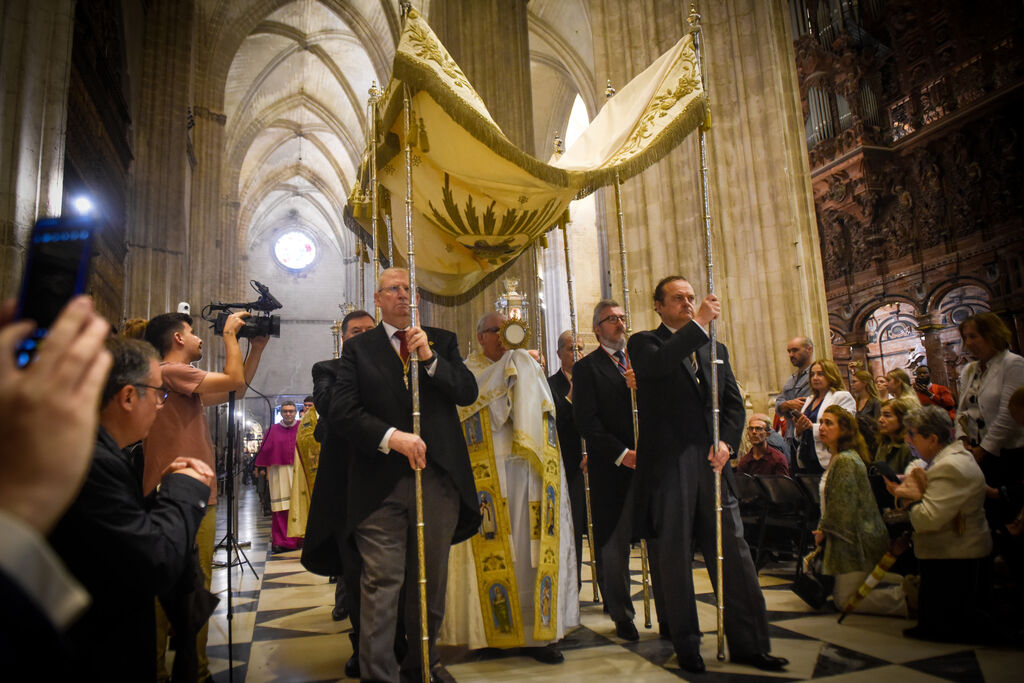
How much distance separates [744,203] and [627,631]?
15.6ft

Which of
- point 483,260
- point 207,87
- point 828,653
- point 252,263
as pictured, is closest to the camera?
point 828,653

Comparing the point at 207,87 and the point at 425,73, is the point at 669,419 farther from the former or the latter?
the point at 207,87

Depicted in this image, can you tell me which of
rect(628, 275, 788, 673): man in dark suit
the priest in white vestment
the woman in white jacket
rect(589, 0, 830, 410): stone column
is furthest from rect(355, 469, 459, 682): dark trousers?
rect(589, 0, 830, 410): stone column

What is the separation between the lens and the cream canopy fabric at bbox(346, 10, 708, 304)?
2865 millimetres

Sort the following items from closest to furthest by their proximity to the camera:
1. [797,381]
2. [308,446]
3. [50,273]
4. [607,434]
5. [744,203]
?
[50,273], [607,434], [308,446], [797,381], [744,203]

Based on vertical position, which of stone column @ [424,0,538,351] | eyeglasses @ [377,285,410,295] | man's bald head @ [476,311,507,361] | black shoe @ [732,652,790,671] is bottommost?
black shoe @ [732,652,790,671]

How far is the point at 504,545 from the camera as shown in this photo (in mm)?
3107

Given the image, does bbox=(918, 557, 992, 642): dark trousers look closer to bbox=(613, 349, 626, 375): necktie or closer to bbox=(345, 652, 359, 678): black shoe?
bbox=(613, 349, 626, 375): necktie

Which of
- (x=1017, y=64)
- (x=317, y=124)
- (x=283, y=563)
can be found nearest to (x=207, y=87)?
(x=317, y=124)

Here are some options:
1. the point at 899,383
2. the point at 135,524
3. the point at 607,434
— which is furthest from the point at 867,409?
the point at 135,524

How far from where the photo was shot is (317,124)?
25.1 meters

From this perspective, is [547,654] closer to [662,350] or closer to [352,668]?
[352,668]

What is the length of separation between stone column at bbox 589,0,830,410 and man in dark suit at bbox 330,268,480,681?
3.89m

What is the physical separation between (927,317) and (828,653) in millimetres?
13309
